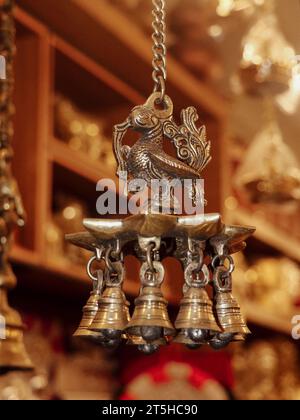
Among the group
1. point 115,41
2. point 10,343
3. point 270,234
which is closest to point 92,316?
point 10,343

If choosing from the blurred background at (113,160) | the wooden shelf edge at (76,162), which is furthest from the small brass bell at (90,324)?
the wooden shelf edge at (76,162)

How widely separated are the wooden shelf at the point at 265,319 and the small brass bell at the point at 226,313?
2242mm

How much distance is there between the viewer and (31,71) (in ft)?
7.07

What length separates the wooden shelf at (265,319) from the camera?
3.19 meters

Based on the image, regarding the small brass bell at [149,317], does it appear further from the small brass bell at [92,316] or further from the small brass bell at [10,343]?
the small brass bell at [10,343]

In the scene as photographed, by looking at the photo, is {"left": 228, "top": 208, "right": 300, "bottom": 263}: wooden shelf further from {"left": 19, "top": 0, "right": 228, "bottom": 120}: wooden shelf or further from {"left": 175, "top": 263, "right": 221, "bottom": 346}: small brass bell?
{"left": 175, "top": 263, "right": 221, "bottom": 346}: small brass bell

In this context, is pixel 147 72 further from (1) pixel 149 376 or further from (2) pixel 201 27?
(1) pixel 149 376

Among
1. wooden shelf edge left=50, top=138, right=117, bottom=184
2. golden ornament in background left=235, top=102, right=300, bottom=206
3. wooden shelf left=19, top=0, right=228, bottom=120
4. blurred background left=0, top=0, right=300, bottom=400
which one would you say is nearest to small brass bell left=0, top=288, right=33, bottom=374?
blurred background left=0, top=0, right=300, bottom=400

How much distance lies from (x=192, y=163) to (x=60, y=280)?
57.9 inches

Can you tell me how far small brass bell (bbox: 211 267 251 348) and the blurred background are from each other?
82 cm

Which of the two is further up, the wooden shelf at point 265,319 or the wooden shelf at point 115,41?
the wooden shelf at point 115,41

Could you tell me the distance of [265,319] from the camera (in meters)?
3.33

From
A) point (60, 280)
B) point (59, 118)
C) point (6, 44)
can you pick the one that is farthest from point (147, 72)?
point (6, 44)

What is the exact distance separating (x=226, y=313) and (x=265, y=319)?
8.32 feet
